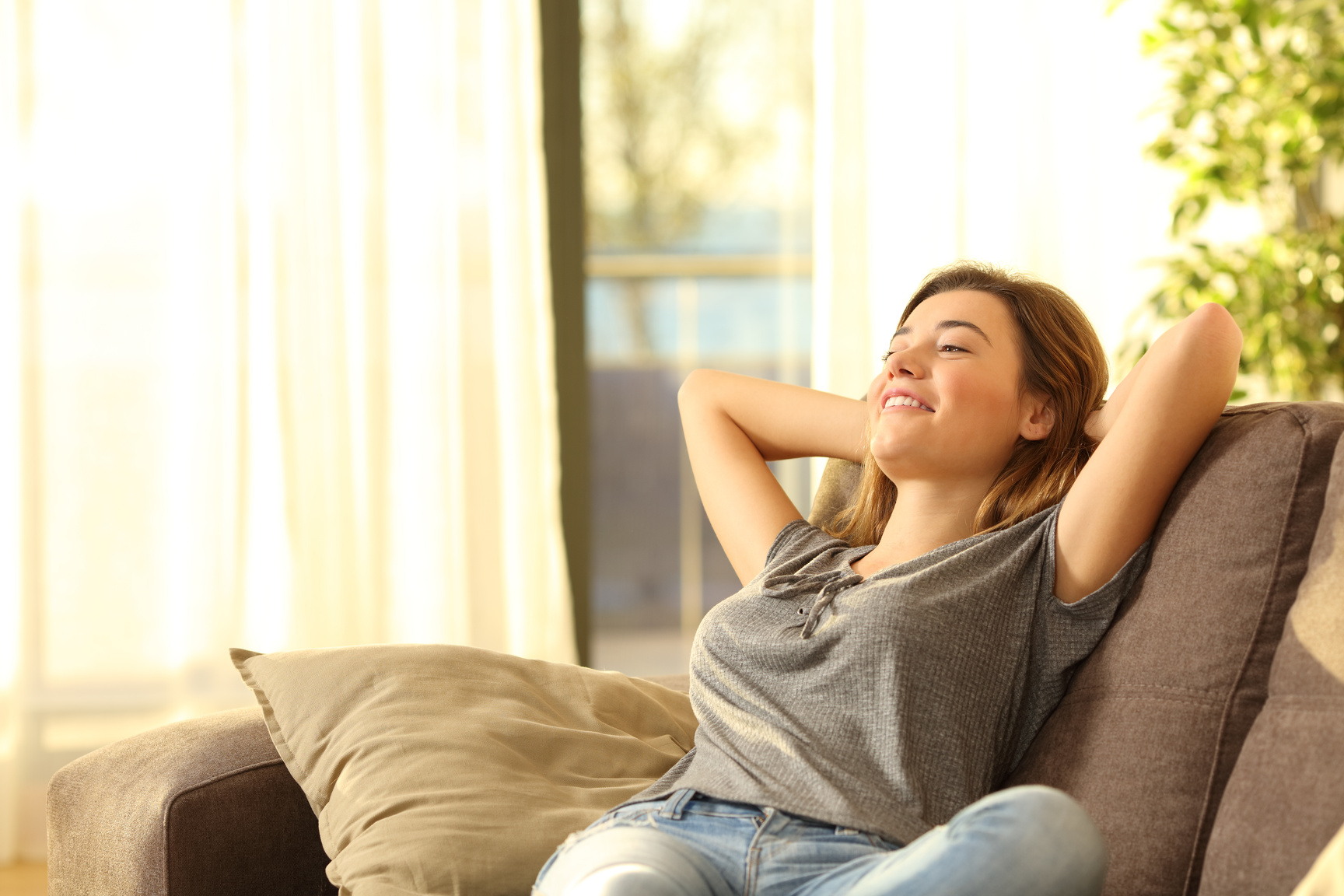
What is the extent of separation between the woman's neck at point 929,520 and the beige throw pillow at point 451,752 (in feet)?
1.23

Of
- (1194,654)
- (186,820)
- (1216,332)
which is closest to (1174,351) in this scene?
(1216,332)

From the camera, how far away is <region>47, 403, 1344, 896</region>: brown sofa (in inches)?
37.4

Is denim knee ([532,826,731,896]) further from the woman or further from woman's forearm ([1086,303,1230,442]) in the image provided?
woman's forearm ([1086,303,1230,442])

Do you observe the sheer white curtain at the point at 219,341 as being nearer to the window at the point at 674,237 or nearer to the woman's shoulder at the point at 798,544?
the window at the point at 674,237

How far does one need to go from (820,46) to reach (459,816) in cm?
222

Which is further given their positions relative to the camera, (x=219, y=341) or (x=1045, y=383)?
(x=219, y=341)

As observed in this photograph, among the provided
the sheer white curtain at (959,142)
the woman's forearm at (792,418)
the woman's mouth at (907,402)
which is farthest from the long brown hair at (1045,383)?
the sheer white curtain at (959,142)

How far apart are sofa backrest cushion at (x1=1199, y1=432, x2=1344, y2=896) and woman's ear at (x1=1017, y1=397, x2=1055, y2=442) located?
0.29m

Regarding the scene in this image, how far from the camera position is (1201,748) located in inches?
40.2

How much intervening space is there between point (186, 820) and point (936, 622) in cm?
78

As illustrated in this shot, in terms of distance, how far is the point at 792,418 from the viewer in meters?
1.50

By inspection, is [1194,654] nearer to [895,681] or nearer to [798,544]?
[895,681]

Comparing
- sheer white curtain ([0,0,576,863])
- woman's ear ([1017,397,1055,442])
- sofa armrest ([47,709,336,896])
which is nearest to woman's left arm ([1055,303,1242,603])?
woman's ear ([1017,397,1055,442])

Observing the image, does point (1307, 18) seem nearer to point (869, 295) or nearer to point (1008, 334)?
point (869, 295)
